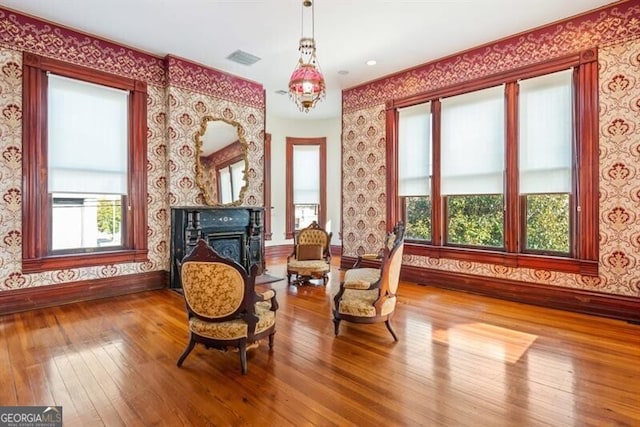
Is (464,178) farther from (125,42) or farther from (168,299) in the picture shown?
(125,42)

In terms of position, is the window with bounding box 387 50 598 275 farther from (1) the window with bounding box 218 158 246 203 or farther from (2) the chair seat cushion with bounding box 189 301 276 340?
(2) the chair seat cushion with bounding box 189 301 276 340

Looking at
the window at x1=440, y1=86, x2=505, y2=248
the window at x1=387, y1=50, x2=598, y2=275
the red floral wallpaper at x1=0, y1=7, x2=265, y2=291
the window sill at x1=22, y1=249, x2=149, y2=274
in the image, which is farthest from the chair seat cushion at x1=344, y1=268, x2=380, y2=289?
the window sill at x1=22, y1=249, x2=149, y2=274

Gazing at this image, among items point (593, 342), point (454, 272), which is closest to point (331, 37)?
point (454, 272)

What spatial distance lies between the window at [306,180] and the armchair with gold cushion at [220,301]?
20.2 ft

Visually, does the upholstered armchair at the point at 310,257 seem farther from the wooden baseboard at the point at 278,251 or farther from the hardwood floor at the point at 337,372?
the wooden baseboard at the point at 278,251

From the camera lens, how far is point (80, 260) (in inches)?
182

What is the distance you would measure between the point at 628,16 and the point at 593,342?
11.9ft

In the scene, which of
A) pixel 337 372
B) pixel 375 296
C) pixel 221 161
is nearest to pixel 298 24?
pixel 221 161

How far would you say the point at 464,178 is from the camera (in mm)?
5270

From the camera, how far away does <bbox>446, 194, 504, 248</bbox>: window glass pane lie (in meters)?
5.04

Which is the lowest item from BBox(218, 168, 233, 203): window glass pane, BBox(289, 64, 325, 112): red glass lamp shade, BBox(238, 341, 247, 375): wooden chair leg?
BBox(238, 341, 247, 375): wooden chair leg

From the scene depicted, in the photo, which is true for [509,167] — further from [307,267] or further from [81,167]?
[81,167]

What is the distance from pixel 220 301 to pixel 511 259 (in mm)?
4056

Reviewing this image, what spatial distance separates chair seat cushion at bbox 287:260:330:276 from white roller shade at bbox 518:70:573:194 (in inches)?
122
